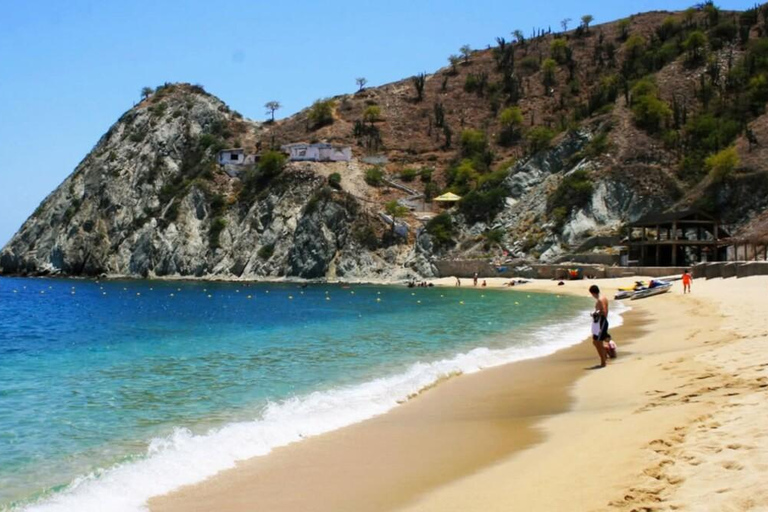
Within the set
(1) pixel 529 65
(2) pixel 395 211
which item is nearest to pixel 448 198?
(2) pixel 395 211

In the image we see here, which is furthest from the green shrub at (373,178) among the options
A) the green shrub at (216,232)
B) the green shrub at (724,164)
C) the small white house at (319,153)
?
the green shrub at (724,164)

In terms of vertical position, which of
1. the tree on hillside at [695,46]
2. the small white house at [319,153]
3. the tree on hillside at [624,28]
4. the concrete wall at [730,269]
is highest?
the tree on hillside at [624,28]

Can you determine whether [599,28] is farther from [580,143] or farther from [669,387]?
[669,387]

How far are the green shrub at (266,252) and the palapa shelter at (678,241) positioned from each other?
123 ft

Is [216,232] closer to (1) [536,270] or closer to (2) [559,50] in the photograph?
(1) [536,270]

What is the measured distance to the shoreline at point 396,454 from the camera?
7.39 meters

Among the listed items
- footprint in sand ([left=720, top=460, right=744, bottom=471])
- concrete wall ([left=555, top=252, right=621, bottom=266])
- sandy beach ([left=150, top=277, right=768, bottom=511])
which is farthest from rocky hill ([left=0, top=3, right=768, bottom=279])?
footprint in sand ([left=720, top=460, right=744, bottom=471])

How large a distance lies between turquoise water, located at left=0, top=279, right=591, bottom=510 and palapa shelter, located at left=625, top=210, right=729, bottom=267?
20060 mm

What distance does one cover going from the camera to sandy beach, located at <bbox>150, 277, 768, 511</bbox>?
21.0 ft

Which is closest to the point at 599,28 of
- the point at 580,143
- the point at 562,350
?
the point at 580,143

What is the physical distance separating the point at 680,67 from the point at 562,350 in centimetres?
7319

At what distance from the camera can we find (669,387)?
451 inches

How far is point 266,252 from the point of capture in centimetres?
7838

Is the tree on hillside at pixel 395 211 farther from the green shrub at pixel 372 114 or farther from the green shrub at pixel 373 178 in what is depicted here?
the green shrub at pixel 372 114
